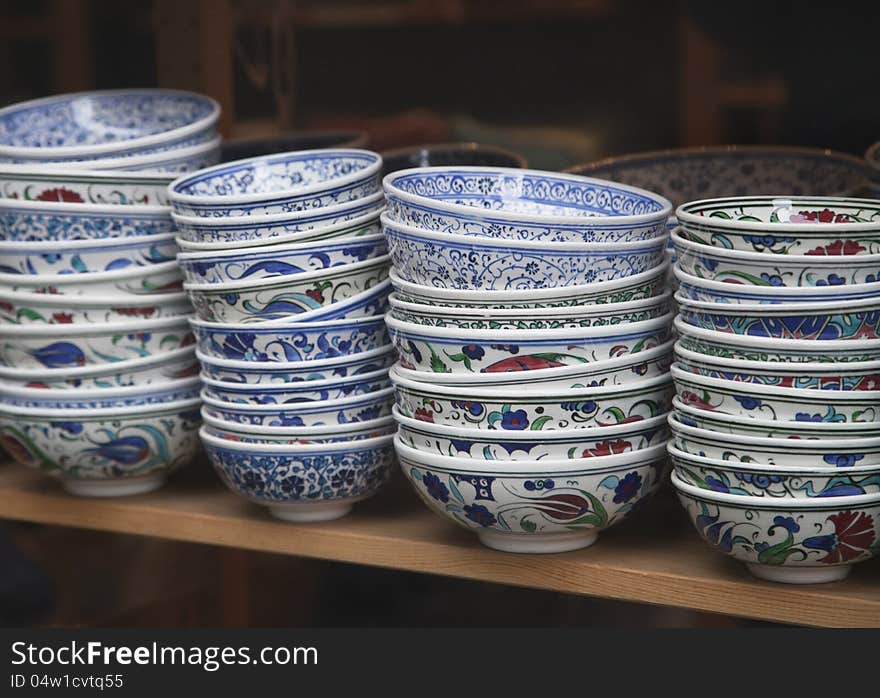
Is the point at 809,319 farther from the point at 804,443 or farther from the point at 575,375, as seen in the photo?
the point at 575,375

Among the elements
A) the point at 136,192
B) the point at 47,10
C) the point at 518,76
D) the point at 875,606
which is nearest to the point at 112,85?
the point at 47,10

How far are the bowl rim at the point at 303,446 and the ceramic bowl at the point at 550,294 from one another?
190 millimetres

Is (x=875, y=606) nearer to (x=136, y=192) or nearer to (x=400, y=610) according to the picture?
(x=136, y=192)

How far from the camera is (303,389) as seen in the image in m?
1.19

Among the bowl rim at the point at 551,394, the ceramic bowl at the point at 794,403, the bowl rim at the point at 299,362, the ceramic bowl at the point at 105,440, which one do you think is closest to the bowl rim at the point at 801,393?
the ceramic bowl at the point at 794,403

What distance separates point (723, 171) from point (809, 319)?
565 mm

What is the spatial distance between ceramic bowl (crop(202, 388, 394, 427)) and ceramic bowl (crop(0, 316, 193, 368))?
0.14 m

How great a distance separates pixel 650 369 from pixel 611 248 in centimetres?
12

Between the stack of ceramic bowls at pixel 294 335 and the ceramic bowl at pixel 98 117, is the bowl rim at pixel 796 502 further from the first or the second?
the ceramic bowl at pixel 98 117

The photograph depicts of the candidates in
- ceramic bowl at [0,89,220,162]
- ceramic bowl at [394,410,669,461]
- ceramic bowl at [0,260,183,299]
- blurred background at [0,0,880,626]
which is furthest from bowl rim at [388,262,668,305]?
blurred background at [0,0,880,626]

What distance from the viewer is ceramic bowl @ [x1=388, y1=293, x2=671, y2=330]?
3.38ft

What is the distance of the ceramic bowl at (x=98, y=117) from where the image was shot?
56.8 inches

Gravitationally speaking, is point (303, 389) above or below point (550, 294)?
below

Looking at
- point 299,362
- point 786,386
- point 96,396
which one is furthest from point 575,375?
point 96,396
